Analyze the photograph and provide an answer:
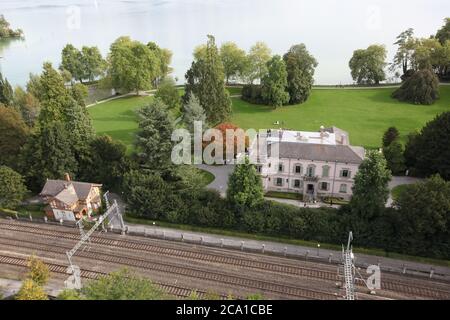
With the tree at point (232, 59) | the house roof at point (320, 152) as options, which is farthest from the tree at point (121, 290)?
the tree at point (232, 59)

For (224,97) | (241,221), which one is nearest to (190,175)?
(241,221)

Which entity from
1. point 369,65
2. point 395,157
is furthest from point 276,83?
point 395,157

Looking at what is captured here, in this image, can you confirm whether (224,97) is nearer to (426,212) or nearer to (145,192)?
(145,192)

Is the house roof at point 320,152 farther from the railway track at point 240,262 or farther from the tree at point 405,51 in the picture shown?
the tree at point 405,51

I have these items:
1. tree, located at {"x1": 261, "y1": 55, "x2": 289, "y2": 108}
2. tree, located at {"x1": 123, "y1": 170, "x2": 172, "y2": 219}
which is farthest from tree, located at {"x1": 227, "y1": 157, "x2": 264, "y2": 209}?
tree, located at {"x1": 261, "y1": 55, "x2": 289, "y2": 108}

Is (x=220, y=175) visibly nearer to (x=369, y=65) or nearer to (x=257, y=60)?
(x=257, y=60)

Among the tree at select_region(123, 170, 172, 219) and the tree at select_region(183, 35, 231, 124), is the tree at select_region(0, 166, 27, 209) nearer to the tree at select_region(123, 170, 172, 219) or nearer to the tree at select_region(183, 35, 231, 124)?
the tree at select_region(123, 170, 172, 219)
